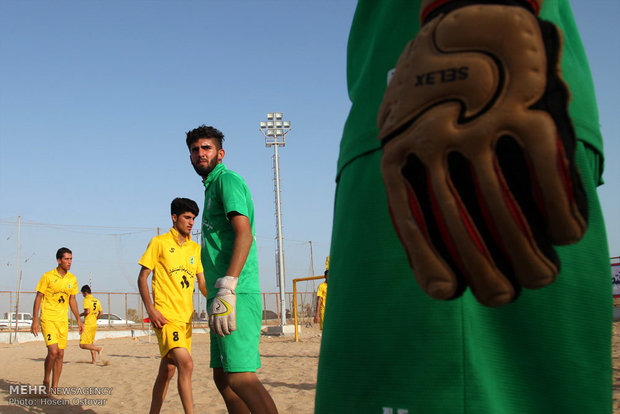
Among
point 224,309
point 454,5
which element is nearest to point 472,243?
point 454,5

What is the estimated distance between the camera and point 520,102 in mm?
691

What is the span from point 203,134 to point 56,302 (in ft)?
17.3

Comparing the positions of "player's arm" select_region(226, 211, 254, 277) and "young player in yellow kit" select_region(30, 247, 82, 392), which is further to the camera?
"young player in yellow kit" select_region(30, 247, 82, 392)

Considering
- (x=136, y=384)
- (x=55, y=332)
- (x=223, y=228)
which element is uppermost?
(x=223, y=228)

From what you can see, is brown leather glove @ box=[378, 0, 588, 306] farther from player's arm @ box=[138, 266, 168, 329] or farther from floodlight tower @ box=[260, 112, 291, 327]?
floodlight tower @ box=[260, 112, 291, 327]

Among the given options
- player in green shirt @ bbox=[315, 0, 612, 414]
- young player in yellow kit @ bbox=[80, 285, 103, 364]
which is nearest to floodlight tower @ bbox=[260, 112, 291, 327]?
young player in yellow kit @ bbox=[80, 285, 103, 364]

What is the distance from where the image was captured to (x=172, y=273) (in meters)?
5.34

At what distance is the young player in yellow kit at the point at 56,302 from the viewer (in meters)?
7.48

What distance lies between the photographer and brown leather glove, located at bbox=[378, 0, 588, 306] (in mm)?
687

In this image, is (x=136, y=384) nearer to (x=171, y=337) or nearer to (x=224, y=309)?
(x=171, y=337)

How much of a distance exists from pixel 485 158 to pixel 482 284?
18cm

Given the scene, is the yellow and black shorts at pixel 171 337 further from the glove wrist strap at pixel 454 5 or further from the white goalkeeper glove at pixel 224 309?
the glove wrist strap at pixel 454 5

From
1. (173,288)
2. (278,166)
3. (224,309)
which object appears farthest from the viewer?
(278,166)

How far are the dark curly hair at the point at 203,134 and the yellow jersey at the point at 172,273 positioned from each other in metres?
1.72
